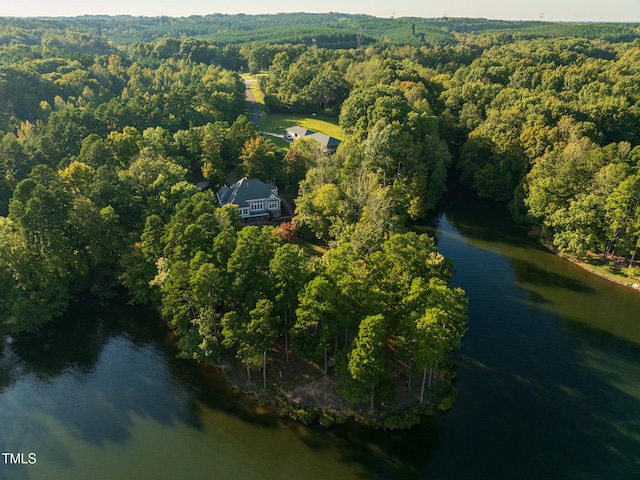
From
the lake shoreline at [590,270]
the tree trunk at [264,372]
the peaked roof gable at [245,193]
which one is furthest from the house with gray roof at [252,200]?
the lake shoreline at [590,270]

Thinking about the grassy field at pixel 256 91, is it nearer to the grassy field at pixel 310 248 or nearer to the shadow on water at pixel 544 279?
the grassy field at pixel 310 248

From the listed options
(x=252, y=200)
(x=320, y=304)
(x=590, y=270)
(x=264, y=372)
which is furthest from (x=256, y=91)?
(x=320, y=304)

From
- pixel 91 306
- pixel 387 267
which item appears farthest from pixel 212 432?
pixel 91 306

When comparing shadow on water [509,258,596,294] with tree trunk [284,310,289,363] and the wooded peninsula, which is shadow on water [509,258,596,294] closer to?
the wooded peninsula

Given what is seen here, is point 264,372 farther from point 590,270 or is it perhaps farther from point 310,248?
point 590,270

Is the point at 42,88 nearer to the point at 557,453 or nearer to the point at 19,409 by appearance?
the point at 19,409

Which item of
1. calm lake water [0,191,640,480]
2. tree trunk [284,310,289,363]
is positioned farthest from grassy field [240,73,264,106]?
tree trunk [284,310,289,363]

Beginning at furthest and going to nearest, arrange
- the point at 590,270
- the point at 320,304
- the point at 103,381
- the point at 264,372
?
the point at 590,270
the point at 103,381
the point at 264,372
the point at 320,304
